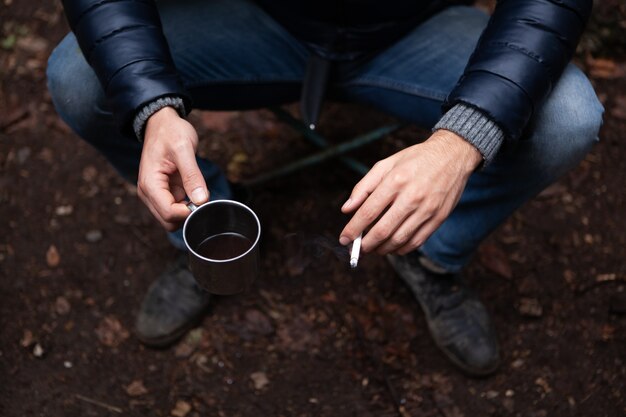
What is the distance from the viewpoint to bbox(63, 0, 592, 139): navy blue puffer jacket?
76.3 inches

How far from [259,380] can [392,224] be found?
119 centimetres

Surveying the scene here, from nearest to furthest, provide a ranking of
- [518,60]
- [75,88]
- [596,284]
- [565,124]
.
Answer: [518,60] < [565,124] < [75,88] < [596,284]

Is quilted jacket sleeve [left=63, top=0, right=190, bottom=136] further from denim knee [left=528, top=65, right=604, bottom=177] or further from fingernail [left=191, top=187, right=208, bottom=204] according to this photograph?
denim knee [left=528, top=65, right=604, bottom=177]

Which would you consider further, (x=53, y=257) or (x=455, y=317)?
(x=53, y=257)

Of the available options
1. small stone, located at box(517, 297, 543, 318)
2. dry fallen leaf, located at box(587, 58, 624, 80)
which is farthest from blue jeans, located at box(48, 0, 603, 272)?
dry fallen leaf, located at box(587, 58, 624, 80)

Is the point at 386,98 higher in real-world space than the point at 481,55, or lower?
lower

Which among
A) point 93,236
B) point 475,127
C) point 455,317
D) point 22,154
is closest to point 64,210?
point 93,236

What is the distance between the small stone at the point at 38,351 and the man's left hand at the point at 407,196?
61.0 inches

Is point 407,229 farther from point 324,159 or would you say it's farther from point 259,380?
point 324,159

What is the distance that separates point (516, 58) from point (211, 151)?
180cm

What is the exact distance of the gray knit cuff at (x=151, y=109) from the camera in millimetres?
1990

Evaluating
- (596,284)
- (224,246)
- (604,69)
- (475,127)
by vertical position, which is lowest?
(596,284)

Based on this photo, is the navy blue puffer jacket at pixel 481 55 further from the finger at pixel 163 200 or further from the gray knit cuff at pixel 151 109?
the finger at pixel 163 200

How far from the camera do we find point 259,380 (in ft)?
8.72
